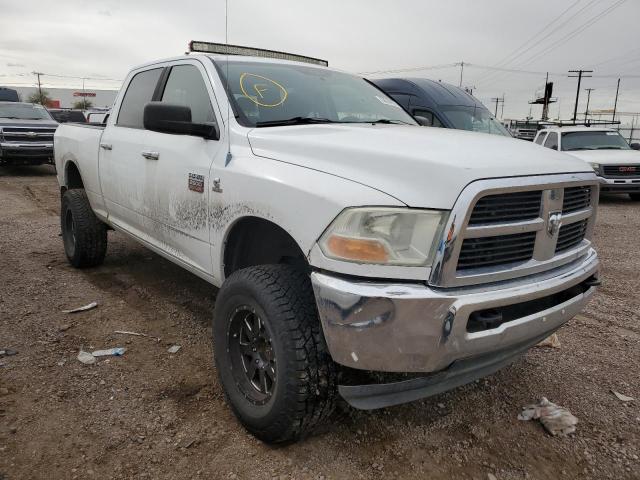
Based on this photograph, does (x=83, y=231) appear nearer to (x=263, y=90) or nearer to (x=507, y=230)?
(x=263, y=90)

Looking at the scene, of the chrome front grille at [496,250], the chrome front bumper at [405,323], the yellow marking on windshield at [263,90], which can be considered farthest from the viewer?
the yellow marking on windshield at [263,90]

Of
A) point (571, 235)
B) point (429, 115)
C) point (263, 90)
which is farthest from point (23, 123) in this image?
point (571, 235)

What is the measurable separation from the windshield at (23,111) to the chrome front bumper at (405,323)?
47.6ft

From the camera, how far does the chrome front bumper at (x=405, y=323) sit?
194 centimetres

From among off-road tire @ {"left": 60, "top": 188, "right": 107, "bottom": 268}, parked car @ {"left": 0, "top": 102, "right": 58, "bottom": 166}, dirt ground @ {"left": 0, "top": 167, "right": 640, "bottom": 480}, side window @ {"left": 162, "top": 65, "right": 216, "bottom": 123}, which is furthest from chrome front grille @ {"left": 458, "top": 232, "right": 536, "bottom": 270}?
parked car @ {"left": 0, "top": 102, "right": 58, "bottom": 166}

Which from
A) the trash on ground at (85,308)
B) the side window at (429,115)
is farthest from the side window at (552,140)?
the trash on ground at (85,308)

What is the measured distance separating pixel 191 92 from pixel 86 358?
1.82 m

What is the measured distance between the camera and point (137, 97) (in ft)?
14.0

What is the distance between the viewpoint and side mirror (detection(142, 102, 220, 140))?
9.43 ft

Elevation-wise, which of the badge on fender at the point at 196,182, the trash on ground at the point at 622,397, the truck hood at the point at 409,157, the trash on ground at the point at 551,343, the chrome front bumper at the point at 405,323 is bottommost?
the trash on ground at the point at 622,397

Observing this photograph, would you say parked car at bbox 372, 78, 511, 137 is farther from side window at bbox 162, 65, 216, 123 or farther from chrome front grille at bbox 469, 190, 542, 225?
chrome front grille at bbox 469, 190, 542, 225

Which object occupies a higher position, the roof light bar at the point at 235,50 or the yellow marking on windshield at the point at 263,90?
the roof light bar at the point at 235,50

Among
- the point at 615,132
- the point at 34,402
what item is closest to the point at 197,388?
the point at 34,402

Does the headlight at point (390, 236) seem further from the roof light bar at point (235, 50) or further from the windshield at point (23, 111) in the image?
the windshield at point (23, 111)
